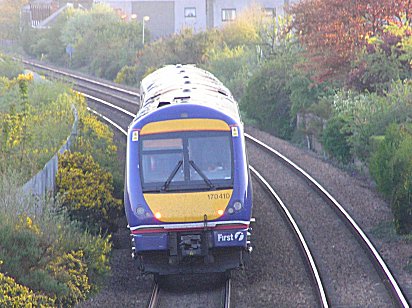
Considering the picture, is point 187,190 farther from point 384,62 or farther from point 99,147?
point 384,62

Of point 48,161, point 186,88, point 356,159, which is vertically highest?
point 186,88

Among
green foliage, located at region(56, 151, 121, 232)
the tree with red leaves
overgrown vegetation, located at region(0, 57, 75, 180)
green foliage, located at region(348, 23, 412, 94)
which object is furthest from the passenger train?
the tree with red leaves

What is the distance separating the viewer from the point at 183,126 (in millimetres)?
14141

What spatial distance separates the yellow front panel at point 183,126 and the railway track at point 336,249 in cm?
289

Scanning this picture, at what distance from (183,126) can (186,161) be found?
1.99 feet

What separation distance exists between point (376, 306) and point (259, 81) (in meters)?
23.3

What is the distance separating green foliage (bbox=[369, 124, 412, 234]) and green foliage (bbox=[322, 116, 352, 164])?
448 cm

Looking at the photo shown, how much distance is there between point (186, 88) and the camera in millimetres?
16016

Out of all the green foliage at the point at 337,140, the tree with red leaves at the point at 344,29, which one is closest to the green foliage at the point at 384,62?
the tree with red leaves at the point at 344,29

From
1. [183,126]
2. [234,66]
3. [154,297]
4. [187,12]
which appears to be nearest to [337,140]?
[183,126]

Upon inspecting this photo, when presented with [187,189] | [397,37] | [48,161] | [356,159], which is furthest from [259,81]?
[187,189]

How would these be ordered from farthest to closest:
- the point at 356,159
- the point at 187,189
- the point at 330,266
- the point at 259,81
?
1. the point at 259,81
2. the point at 356,159
3. the point at 330,266
4. the point at 187,189

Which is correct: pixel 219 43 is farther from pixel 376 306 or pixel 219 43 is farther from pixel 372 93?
pixel 376 306

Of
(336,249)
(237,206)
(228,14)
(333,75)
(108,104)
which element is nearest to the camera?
(237,206)
